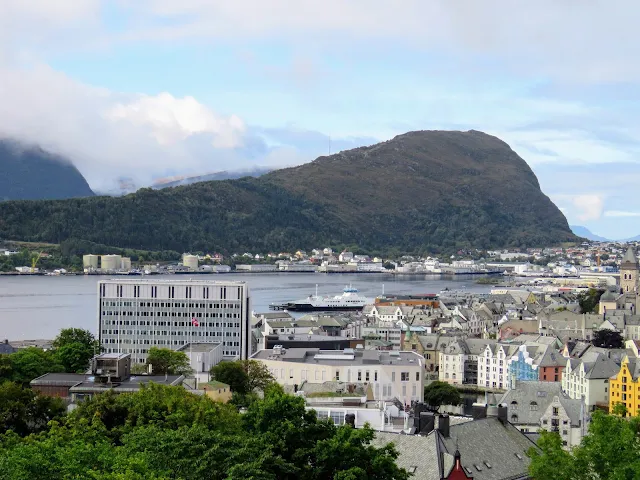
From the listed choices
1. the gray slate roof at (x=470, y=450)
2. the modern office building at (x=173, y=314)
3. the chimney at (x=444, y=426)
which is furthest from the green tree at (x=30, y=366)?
the chimney at (x=444, y=426)

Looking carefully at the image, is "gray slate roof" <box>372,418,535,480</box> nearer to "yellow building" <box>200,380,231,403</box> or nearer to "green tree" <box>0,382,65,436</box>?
"green tree" <box>0,382,65,436</box>

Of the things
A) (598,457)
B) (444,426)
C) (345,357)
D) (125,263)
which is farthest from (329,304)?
(598,457)

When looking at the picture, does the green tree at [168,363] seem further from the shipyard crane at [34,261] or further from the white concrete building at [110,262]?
the white concrete building at [110,262]

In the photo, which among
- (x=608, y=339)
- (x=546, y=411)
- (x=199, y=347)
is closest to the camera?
(x=546, y=411)

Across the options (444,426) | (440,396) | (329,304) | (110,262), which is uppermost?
(110,262)

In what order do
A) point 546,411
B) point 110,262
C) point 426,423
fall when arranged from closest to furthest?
point 426,423 → point 546,411 → point 110,262

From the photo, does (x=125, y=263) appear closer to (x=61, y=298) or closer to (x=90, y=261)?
(x=90, y=261)

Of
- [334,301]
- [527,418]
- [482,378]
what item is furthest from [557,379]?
[334,301]

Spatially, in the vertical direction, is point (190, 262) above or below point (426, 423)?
above
